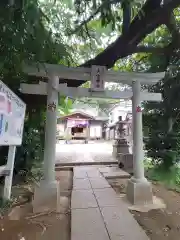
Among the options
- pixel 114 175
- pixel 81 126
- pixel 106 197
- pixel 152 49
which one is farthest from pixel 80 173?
pixel 81 126

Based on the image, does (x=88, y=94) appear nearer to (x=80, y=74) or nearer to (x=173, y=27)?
(x=80, y=74)

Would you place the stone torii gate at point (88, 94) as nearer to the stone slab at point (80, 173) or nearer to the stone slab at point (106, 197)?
the stone slab at point (106, 197)

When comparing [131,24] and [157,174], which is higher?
[131,24]

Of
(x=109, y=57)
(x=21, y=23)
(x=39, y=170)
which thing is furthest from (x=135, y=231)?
(x=39, y=170)

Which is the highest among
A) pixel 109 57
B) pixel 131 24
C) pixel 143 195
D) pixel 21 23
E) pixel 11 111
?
pixel 131 24

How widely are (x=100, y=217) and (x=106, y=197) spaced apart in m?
0.83

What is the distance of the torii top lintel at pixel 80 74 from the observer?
3.45m

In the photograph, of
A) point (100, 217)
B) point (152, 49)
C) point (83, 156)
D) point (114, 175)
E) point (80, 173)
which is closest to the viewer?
point (100, 217)

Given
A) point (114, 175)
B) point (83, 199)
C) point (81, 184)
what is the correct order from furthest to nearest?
point (114, 175) < point (81, 184) < point (83, 199)

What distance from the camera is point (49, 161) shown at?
3.41 meters

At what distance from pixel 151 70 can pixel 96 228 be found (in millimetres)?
4160

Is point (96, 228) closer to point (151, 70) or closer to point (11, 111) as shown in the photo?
point (11, 111)

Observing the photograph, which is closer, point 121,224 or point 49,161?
point 121,224

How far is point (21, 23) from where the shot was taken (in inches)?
61.3
